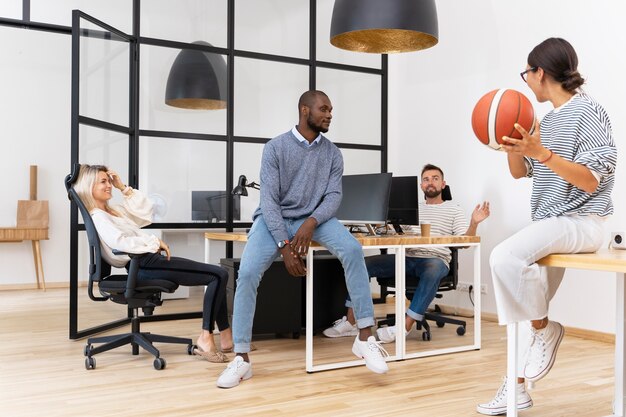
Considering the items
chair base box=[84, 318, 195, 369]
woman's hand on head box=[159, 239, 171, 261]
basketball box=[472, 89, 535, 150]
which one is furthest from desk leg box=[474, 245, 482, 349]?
basketball box=[472, 89, 535, 150]

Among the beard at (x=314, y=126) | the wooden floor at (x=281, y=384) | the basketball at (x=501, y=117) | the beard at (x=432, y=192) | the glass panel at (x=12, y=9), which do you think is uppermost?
the glass panel at (x=12, y=9)

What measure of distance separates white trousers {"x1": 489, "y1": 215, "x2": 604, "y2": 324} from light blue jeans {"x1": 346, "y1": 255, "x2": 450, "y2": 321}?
192cm

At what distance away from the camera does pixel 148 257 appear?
3.75 metres

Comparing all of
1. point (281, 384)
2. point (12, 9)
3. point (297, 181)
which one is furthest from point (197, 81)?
point (281, 384)

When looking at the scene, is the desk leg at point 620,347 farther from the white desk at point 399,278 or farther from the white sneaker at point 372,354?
the white desk at point 399,278

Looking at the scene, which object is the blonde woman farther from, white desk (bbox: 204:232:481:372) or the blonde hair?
white desk (bbox: 204:232:481:372)

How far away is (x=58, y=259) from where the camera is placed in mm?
8250

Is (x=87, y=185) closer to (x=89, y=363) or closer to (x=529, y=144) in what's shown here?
(x=89, y=363)

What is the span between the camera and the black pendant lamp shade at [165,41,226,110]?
5.36 meters

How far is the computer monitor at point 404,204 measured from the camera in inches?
180

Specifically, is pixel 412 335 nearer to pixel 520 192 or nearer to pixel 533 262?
pixel 520 192

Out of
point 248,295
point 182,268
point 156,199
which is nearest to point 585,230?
point 248,295

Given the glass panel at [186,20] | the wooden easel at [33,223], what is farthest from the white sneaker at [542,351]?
the wooden easel at [33,223]

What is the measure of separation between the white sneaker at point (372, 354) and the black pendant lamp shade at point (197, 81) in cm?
273
